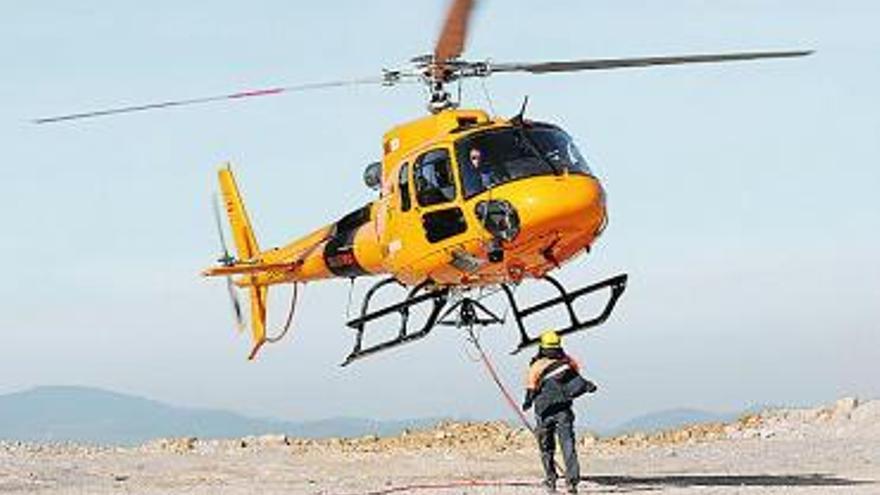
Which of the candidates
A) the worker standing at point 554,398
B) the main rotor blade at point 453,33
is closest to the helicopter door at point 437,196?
the main rotor blade at point 453,33

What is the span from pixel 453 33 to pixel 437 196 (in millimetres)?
2060

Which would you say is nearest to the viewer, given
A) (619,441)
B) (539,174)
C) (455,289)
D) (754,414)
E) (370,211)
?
(539,174)

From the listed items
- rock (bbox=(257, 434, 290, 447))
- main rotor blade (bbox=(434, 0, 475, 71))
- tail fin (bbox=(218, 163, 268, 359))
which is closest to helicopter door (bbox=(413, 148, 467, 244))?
main rotor blade (bbox=(434, 0, 475, 71))

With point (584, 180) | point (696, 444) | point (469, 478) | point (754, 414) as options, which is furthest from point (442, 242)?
point (754, 414)

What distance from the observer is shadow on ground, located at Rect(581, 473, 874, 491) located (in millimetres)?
19844

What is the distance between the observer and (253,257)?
28.2 meters

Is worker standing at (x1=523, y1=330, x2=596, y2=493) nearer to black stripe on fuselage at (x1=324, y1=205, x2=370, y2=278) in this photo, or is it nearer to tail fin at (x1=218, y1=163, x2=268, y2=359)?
black stripe on fuselage at (x1=324, y1=205, x2=370, y2=278)

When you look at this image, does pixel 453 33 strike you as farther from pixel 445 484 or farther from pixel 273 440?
pixel 273 440

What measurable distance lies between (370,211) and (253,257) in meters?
5.41

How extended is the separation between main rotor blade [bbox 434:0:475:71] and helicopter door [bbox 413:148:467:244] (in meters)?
1.24

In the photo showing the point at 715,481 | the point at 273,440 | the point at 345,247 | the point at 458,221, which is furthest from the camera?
the point at 273,440

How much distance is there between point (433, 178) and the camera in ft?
68.2

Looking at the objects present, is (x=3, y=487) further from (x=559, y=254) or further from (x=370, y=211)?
(x=559, y=254)

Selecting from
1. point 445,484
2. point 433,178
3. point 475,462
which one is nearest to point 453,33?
point 433,178
